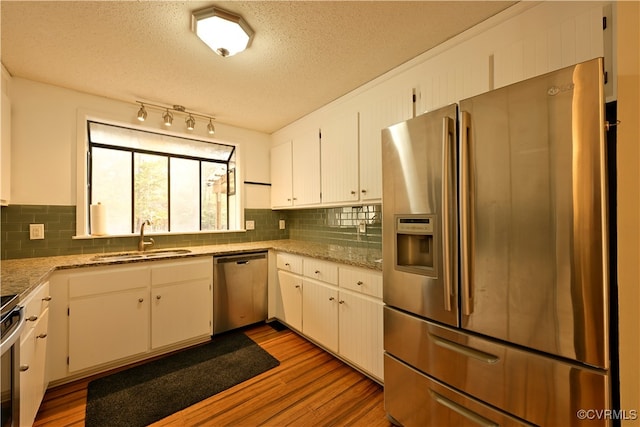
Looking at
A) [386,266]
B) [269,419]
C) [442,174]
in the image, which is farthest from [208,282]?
[442,174]

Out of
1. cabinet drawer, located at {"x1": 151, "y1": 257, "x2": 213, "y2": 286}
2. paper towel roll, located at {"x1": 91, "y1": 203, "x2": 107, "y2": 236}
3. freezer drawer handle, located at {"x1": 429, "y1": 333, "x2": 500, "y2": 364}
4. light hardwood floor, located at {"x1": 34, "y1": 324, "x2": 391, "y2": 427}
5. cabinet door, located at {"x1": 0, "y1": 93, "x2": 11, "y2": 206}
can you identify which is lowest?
light hardwood floor, located at {"x1": 34, "y1": 324, "x2": 391, "y2": 427}

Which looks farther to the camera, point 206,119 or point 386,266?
point 206,119

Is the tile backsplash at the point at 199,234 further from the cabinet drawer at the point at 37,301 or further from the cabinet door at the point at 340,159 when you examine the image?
the cabinet drawer at the point at 37,301

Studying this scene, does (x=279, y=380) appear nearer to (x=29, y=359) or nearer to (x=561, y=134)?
(x=29, y=359)

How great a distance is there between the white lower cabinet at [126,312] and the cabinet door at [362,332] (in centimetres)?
137

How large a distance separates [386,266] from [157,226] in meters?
2.61

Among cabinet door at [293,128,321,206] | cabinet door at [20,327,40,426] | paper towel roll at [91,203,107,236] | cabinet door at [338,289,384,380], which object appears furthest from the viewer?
cabinet door at [293,128,321,206]

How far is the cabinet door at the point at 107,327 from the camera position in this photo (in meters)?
2.00

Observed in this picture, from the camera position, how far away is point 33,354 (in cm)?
148

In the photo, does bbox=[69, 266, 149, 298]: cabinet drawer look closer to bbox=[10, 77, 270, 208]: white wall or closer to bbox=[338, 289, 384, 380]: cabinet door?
bbox=[10, 77, 270, 208]: white wall

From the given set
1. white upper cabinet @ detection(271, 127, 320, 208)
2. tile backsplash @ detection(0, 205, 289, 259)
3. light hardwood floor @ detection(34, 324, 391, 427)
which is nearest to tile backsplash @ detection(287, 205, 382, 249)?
white upper cabinet @ detection(271, 127, 320, 208)

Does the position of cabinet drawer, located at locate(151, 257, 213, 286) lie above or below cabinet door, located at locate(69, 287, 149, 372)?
above

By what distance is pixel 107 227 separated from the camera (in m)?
2.62

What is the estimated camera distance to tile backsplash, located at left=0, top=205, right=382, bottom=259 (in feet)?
7.29
